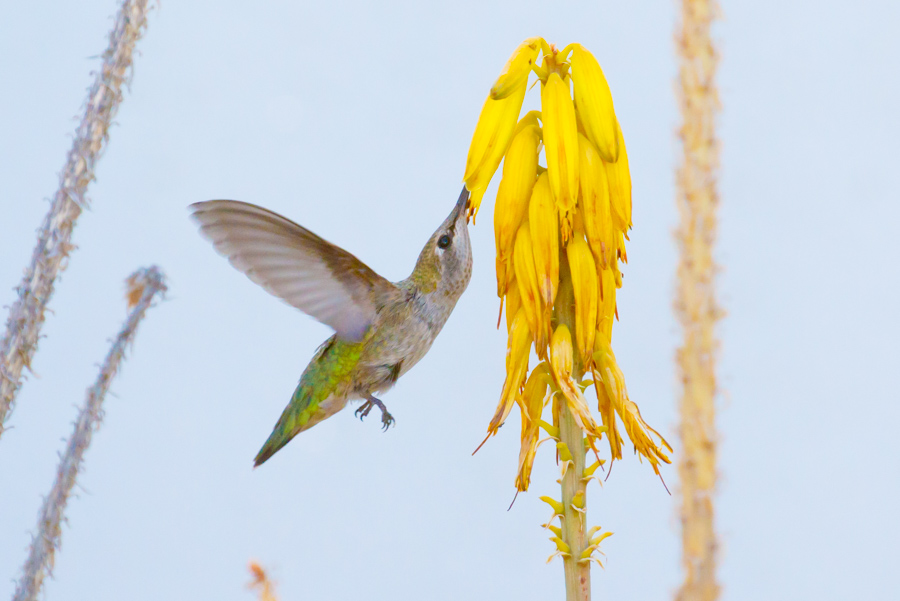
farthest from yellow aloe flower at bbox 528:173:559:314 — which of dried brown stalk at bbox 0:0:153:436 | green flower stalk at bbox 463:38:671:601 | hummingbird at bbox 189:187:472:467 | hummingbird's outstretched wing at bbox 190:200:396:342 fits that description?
dried brown stalk at bbox 0:0:153:436

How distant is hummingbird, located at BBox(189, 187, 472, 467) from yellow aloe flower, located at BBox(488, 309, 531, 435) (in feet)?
0.48

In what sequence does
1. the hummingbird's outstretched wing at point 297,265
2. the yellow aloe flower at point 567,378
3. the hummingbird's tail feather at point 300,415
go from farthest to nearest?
the hummingbird's tail feather at point 300,415 < the hummingbird's outstretched wing at point 297,265 < the yellow aloe flower at point 567,378

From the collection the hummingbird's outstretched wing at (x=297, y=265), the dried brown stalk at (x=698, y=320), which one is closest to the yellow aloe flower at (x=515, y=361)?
the hummingbird's outstretched wing at (x=297, y=265)

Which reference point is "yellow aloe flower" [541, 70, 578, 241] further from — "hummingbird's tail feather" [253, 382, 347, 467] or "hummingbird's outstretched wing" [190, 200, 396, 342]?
"hummingbird's tail feather" [253, 382, 347, 467]

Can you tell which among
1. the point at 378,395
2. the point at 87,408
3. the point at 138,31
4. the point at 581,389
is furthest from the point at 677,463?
the point at 138,31

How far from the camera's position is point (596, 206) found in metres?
0.60

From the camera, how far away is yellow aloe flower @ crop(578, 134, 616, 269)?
0.59m

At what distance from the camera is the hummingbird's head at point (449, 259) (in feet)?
2.47

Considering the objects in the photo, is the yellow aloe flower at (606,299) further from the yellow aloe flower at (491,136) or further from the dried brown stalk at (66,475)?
the dried brown stalk at (66,475)

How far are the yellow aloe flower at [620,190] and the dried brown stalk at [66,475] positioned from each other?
2.19 feet

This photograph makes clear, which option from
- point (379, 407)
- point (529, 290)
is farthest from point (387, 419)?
point (529, 290)

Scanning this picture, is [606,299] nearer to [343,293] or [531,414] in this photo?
[531,414]

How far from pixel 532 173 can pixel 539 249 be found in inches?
Answer: 2.3

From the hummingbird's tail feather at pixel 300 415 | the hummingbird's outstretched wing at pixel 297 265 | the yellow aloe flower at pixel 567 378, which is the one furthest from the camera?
the hummingbird's tail feather at pixel 300 415
